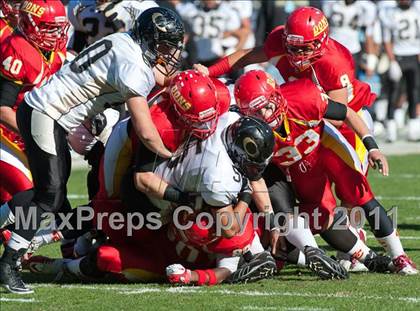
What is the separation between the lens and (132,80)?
5.83 m

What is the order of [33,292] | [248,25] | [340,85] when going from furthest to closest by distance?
[248,25] → [340,85] → [33,292]

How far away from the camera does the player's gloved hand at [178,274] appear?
5941 millimetres

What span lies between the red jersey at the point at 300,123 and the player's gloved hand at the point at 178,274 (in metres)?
0.92

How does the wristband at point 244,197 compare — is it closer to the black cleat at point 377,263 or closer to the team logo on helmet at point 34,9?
the black cleat at point 377,263

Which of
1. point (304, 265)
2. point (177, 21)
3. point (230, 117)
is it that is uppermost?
point (177, 21)

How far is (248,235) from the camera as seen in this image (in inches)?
243

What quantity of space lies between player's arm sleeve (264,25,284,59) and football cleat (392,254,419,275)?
157 centimetres

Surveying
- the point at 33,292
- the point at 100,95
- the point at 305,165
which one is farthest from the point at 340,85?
the point at 33,292

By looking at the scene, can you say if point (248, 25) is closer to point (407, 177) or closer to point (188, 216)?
point (407, 177)

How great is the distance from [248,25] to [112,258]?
26.9 ft

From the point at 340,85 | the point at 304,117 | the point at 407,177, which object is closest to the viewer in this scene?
the point at 304,117

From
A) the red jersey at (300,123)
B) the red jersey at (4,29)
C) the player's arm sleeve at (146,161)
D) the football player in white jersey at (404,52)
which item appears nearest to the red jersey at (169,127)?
the player's arm sleeve at (146,161)

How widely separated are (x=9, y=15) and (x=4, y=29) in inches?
10.6

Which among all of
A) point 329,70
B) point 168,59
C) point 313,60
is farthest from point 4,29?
point 329,70
